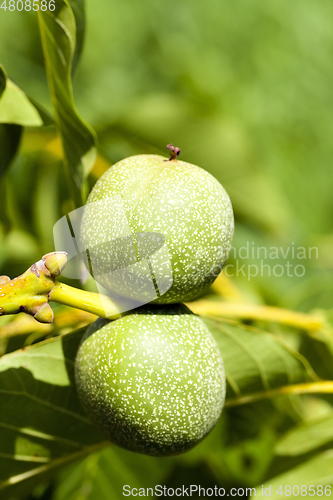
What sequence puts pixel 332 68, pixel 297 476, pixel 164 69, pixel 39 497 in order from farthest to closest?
pixel 332 68, pixel 164 69, pixel 39 497, pixel 297 476

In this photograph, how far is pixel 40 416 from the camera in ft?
4.74

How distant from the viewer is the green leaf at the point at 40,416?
1.38m

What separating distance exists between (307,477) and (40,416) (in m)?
0.88

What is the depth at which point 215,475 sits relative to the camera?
215 cm

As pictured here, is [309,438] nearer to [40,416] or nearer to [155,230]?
[40,416]

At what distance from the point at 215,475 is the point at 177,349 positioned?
1216mm

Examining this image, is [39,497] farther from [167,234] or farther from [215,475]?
[167,234]

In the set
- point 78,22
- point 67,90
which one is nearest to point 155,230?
point 67,90

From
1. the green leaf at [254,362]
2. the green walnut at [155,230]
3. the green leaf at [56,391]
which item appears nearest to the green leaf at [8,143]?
the green walnut at [155,230]

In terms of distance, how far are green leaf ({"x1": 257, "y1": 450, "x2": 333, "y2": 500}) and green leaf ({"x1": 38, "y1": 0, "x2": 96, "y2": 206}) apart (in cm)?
107

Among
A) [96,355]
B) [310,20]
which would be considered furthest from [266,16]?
[96,355]

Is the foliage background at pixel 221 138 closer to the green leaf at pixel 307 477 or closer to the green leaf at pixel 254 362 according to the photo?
the green leaf at pixel 307 477

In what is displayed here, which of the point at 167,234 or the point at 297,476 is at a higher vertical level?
the point at 167,234

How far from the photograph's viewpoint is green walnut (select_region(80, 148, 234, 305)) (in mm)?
1175
